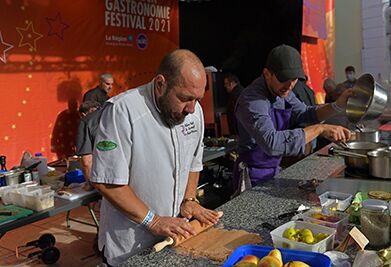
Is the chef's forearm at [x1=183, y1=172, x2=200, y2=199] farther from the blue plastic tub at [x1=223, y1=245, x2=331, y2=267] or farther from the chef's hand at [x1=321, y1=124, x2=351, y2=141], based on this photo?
the chef's hand at [x1=321, y1=124, x2=351, y2=141]

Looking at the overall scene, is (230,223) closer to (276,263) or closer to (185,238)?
(185,238)

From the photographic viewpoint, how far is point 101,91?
20.2 feet

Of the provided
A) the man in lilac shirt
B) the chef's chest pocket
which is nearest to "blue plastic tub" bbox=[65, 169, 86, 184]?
the man in lilac shirt

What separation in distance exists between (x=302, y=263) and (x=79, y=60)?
589cm

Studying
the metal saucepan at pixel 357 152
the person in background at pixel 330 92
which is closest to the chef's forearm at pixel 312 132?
the metal saucepan at pixel 357 152

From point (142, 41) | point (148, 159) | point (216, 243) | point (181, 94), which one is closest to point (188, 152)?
point (148, 159)

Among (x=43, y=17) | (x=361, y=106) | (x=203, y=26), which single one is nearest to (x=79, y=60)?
(x=43, y=17)

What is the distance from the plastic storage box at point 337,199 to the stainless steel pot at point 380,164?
0.57 feet

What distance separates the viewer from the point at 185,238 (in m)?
1.54

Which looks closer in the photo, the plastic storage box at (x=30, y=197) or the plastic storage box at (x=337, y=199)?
the plastic storage box at (x=337, y=199)

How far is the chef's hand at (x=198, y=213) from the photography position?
1679mm

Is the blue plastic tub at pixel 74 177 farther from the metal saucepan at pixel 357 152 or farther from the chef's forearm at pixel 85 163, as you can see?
the metal saucepan at pixel 357 152

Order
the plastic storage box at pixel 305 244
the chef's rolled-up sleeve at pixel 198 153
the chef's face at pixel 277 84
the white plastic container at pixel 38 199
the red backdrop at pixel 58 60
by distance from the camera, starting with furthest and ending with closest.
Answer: the red backdrop at pixel 58 60 → the white plastic container at pixel 38 199 → the chef's face at pixel 277 84 → the chef's rolled-up sleeve at pixel 198 153 → the plastic storage box at pixel 305 244

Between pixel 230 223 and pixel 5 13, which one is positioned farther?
pixel 5 13
